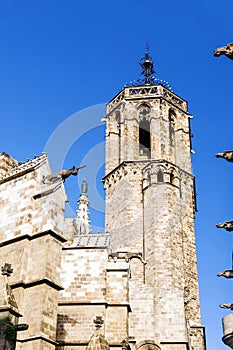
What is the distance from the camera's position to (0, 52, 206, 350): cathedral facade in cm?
1260

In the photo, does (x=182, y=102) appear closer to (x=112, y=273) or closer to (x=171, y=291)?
(x=171, y=291)

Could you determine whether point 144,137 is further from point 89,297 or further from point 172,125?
point 89,297

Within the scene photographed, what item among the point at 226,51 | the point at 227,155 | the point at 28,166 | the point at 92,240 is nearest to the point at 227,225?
the point at 227,155

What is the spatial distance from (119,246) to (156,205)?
246cm

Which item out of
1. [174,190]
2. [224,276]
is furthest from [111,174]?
[224,276]

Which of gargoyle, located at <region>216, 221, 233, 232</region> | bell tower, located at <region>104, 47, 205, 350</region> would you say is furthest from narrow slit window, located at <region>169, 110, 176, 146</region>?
gargoyle, located at <region>216, 221, 233, 232</region>

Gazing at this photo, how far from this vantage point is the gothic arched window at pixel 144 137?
1162 inches

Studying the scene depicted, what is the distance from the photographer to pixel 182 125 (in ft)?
100

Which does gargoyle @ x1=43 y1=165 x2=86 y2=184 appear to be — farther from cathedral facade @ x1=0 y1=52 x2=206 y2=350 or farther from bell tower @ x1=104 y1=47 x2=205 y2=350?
bell tower @ x1=104 y1=47 x2=205 y2=350

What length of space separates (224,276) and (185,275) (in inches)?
597

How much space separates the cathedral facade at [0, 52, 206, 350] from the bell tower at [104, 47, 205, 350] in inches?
1.9

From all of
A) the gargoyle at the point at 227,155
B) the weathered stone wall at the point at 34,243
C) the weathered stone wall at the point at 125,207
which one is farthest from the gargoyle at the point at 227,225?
the weathered stone wall at the point at 125,207

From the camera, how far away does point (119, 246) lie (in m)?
25.4

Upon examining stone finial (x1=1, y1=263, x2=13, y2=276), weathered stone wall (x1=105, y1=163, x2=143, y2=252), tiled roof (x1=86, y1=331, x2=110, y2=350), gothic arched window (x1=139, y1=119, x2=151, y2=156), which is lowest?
tiled roof (x1=86, y1=331, x2=110, y2=350)
